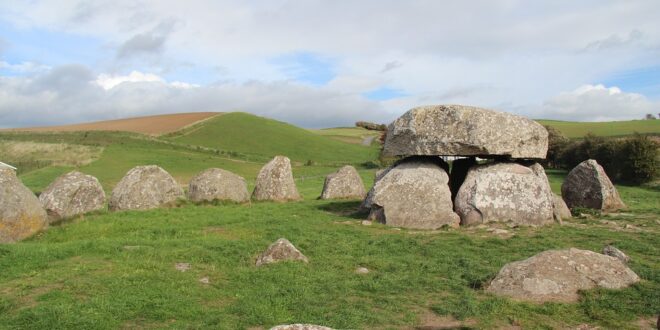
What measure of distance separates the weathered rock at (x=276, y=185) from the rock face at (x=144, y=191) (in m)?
3.98

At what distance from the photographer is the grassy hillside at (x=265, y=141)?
6531 cm

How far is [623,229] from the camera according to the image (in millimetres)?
15258

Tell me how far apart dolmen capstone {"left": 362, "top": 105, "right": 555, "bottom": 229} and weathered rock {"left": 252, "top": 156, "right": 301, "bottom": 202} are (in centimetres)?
706

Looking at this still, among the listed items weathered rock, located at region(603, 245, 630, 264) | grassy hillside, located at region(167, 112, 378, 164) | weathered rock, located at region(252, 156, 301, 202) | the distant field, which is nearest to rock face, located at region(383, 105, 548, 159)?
weathered rock, located at region(603, 245, 630, 264)

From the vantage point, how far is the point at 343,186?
83.7 feet

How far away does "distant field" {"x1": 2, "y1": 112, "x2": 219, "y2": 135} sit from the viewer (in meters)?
67.7

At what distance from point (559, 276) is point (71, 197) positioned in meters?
16.8

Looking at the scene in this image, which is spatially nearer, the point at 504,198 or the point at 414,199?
the point at 504,198

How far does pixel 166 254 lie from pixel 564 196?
16365 millimetres

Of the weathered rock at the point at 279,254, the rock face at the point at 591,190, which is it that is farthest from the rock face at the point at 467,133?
the weathered rock at the point at 279,254

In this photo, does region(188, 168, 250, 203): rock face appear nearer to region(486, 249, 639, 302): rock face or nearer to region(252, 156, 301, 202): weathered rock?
region(252, 156, 301, 202): weathered rock

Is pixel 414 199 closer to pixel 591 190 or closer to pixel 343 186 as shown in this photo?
pixel 591 190

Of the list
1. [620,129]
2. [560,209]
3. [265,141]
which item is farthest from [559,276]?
[620,129]

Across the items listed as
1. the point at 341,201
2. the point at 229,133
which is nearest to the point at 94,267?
the point at 341,201
